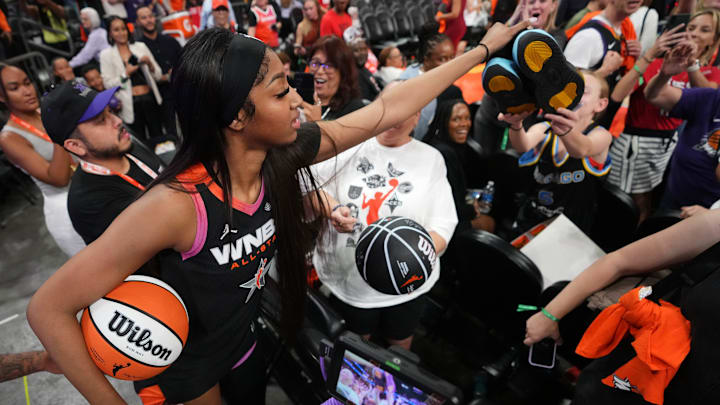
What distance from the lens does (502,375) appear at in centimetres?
215

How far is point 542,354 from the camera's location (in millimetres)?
1862

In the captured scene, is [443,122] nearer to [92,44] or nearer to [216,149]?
[216,149]

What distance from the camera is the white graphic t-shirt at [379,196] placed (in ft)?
6.58

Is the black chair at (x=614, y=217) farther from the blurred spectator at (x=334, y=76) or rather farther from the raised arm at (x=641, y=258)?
the blurred spectator at (x=334, y=76)

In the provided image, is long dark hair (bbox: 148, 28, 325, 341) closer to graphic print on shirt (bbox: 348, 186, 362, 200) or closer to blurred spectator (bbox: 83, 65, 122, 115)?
graphic print on shirt (bbox: 348, 186, 362, 200)

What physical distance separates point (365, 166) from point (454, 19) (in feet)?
17.2

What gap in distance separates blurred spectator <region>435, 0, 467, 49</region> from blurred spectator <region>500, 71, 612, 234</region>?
13.9 ft

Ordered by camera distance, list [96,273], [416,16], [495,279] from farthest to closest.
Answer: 1. [416,16]
2. [495,279]
3. [96,273]

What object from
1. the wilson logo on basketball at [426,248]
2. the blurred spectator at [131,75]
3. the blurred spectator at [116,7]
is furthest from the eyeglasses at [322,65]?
the blurred spectator at [116,7]

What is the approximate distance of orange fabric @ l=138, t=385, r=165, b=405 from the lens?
1537 millimetres

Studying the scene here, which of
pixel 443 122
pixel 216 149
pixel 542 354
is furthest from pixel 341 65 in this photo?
pixel 542 354

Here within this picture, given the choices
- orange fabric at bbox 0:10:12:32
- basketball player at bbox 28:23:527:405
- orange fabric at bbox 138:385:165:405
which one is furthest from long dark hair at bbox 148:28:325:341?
orange fabric at bbox 0:10:12:32

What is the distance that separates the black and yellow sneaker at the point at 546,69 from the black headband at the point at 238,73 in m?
0.96

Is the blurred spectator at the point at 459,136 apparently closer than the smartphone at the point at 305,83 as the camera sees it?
Yes
